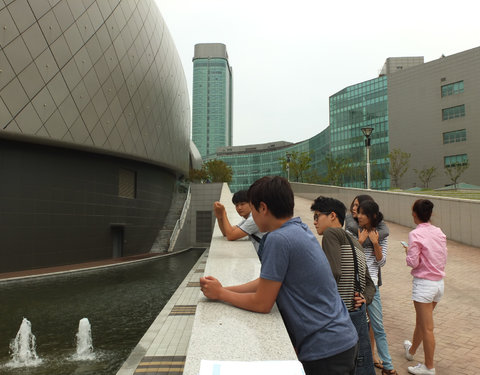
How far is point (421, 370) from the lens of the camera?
3531 mm

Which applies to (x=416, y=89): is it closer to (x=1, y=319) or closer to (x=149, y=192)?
(x=149, y=192)

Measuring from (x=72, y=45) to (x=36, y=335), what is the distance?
43.2ft

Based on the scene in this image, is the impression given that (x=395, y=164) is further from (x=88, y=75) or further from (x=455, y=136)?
(x=88, y=75)

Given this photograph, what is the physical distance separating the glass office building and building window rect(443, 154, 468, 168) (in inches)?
321

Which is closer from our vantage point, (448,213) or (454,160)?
(448,213)

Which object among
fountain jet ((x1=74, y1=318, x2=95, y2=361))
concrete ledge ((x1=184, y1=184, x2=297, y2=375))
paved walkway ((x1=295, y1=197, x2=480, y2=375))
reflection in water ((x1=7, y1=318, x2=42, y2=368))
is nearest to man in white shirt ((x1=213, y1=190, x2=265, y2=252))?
concrete ledge ((x1=184, y1=184, x2=297, y2=375))

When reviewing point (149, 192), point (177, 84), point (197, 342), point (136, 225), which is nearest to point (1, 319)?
point (197, 342)

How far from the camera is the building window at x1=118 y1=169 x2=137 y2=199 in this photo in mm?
19719

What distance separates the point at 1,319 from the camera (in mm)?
7230

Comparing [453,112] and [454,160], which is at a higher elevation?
[453,112]

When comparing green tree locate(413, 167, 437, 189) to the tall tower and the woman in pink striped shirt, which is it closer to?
the woman in pink striped shirt

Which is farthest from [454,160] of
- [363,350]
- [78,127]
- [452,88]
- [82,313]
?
[363,350]

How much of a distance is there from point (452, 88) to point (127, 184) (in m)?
43.7

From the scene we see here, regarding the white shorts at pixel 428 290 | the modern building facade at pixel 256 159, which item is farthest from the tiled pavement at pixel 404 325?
the modern building facade at pixel 256 159
